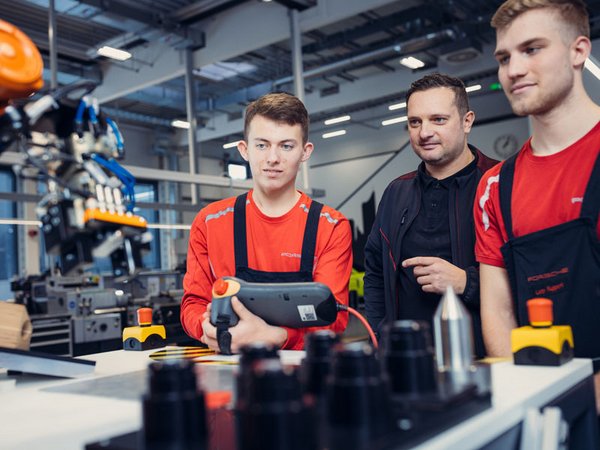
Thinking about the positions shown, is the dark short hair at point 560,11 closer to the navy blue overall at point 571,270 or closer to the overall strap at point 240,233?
the navy blue overall at point 571,270

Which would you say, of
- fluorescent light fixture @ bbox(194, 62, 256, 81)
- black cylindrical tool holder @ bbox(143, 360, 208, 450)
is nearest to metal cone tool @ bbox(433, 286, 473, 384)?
black cylindrical tool holder @ bbox(143, 360, 208, 450)

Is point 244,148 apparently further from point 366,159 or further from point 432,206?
point 366,159

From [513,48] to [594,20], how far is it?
6533 mm

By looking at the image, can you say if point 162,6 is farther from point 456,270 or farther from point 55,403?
point 55,403

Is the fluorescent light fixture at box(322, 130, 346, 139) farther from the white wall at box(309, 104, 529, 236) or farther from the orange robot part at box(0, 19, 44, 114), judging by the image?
the orange robot part at box(0, 19, 44, 114)

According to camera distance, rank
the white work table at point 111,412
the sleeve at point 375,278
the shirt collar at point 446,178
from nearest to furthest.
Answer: the white work table at point 111,412 < the shirt collar at point 446,178 < the sleeve at point 375,278

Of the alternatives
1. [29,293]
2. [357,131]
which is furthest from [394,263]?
[357,131]

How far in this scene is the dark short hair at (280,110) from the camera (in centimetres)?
169

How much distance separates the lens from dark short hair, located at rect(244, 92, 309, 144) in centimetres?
169

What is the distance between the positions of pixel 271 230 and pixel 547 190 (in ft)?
2.53

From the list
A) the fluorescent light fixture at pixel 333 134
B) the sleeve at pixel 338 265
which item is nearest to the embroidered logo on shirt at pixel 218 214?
the sleeve at pixel 338 265

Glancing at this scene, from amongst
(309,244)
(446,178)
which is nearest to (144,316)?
(309,244)

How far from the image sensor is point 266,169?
1.66 meters

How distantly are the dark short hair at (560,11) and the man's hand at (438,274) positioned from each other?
617mm
